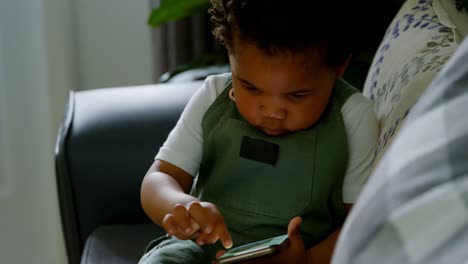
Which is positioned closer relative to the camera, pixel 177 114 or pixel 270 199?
pixel 270 199

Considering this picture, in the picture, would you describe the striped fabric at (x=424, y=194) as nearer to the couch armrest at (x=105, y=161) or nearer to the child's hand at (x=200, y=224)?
the child's hand at (x=200, y=224)

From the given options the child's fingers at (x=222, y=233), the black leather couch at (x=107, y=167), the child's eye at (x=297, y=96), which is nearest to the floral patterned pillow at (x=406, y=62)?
the child's eye at (x=297, y=96)

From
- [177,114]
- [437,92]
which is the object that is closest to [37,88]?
[177,114]

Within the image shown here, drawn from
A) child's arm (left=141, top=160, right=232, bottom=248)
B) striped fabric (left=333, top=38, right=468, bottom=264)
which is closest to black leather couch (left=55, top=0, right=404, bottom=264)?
child's arm (left=141, top=160, right=232, bottom=248)

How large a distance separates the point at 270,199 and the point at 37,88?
149 centimetres

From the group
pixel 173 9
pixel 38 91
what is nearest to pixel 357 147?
pixel 173 9

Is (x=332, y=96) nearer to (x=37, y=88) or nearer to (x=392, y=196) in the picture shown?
(x=392, y=196)

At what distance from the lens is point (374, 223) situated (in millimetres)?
436

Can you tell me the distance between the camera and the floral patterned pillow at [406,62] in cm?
100

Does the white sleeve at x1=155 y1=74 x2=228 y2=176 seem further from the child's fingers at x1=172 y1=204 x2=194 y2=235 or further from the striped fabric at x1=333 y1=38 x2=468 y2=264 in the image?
the striped fabric at x1=333 y1=38 x2=468 y2=264

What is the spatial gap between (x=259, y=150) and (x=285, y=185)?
0.06 metres

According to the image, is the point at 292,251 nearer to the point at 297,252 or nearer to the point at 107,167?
the point at 297,252

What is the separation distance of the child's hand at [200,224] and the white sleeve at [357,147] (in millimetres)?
246

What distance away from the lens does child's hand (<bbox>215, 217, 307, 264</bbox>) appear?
0.89 m
